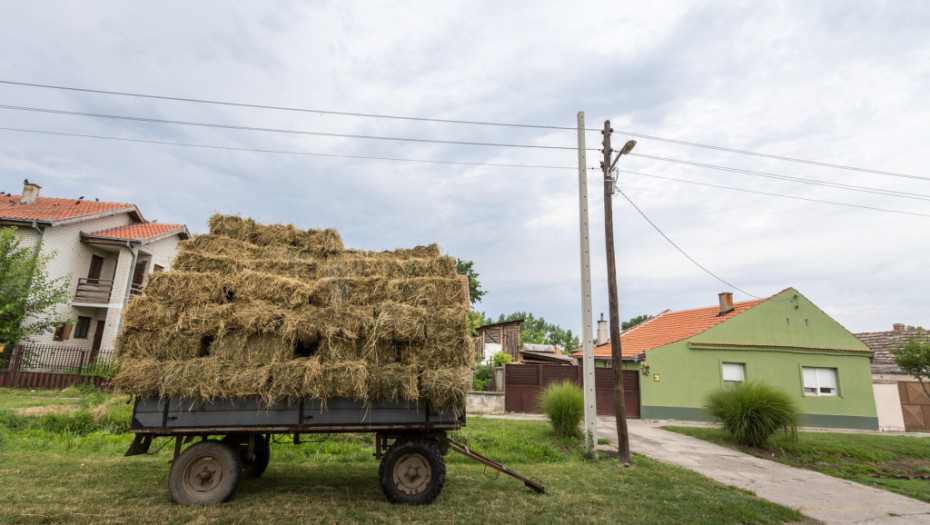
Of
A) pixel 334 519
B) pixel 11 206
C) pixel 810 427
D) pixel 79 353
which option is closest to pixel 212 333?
pixel 334 519

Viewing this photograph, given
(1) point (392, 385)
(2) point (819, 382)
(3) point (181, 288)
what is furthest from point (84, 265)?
(2) point (819, 382)

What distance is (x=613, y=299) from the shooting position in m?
10.8

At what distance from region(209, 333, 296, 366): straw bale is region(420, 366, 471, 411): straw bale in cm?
186

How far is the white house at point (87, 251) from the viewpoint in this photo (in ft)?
68.8

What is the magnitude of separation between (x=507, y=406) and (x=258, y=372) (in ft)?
44.1

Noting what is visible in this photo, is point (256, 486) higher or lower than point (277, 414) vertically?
lower

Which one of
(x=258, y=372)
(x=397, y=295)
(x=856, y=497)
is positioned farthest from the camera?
(x=856, y=497)

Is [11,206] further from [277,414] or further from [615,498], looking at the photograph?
[615,498]

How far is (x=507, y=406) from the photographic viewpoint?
17.8 meters

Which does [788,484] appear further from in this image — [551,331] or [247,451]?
[551,331]

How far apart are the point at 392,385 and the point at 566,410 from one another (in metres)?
7.16

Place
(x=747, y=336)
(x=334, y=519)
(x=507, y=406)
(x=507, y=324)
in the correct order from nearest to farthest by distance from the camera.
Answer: (x=334, y=519) → (x=507, y=406) → (x=747, y=336) → (x=507, y=324)

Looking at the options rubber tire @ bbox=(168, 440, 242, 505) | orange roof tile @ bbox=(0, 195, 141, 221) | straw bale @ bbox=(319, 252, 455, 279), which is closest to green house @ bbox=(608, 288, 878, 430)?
straw bale @ bbox=(319, 252, 455, 279)

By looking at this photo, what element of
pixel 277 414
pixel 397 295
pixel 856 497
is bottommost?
pixel 856 497
